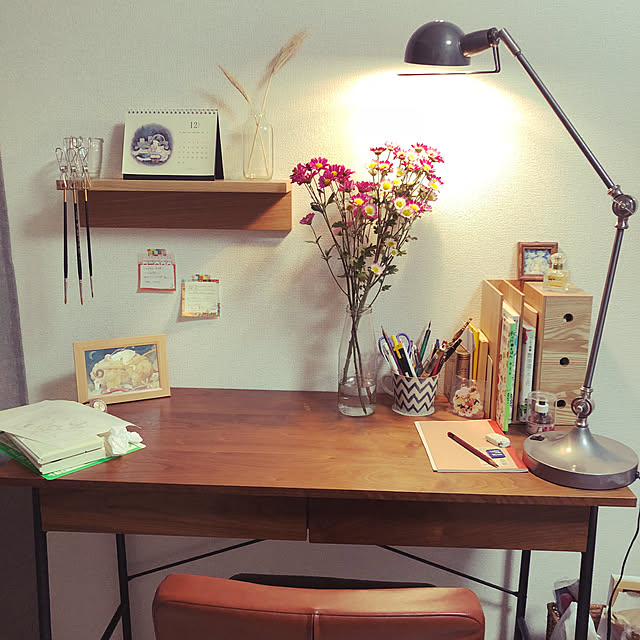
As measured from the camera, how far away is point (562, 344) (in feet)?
4.85

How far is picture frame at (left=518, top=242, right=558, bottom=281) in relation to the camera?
1.71m

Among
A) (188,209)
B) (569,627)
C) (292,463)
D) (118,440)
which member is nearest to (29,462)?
(118,440)

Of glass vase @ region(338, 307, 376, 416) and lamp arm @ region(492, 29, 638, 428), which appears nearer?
lamp arm @ region(492, 29, 638, 428)

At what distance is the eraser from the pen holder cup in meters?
0.19

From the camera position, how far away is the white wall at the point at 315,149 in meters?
1.64

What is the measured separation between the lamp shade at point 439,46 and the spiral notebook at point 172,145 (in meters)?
0.55

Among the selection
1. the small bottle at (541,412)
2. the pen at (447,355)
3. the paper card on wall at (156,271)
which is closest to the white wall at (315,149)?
the paper card on wall at (156,271)

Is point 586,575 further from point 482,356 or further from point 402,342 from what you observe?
point 402,342

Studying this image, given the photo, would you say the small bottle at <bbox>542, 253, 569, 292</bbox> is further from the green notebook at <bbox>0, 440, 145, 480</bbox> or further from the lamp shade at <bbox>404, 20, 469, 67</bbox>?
the green notebook at <bbox>0, 440, 145, 480</bbox>

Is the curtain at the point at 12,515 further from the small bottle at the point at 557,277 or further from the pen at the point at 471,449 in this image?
the small bottle at the point at 557,277

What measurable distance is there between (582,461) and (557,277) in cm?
42

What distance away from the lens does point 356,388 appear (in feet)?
5.37

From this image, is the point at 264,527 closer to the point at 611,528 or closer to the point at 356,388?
the point at 356,388

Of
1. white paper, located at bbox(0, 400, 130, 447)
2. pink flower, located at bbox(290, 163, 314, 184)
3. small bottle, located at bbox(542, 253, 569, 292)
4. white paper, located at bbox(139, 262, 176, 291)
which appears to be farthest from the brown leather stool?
white paper, located at bbox(139, 262, 176, 291)
